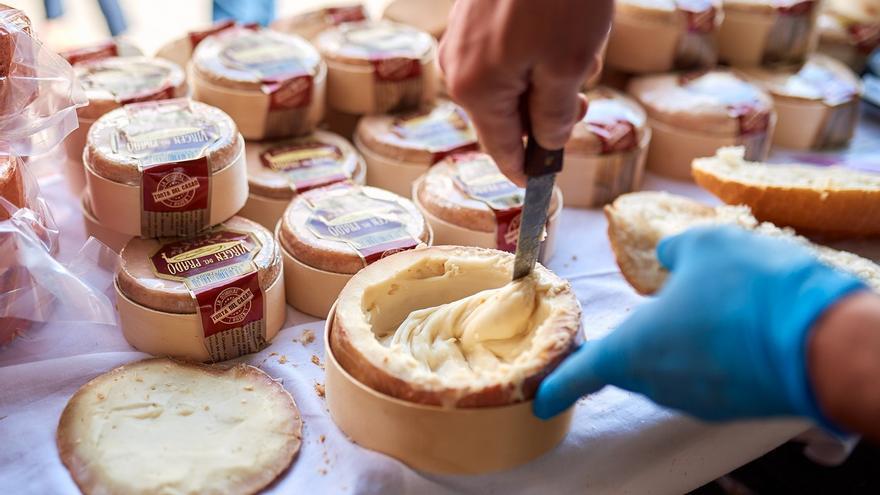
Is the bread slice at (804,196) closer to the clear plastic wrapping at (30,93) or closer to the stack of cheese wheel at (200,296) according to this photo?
the stack of cheese wheel at (200,296)

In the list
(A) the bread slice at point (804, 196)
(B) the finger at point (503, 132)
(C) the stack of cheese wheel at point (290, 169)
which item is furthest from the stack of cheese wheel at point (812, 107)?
(B) the finger at point (503, 132)

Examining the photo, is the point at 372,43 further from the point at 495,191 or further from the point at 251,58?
the point at 495,191

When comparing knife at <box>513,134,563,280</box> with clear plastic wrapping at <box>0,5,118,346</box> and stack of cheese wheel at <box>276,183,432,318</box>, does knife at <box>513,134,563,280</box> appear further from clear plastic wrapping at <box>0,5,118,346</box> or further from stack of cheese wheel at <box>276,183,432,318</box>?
clear plastic wrapping at <box>0,5,118,346</box>

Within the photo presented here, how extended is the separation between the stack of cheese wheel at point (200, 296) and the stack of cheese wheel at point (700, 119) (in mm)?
1304

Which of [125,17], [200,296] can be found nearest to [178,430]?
[200,296]

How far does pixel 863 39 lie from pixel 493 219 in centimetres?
204

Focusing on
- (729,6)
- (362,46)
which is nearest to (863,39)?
(729,6)

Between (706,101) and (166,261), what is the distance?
63.8 inches

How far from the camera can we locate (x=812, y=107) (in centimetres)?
254

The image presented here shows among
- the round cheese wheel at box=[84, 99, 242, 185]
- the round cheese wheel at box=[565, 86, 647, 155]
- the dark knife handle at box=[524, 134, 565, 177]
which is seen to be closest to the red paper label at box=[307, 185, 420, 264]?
the round cheese wheel at box=[84, 99, 242, 185]

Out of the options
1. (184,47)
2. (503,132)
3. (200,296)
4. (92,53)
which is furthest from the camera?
(184,47)

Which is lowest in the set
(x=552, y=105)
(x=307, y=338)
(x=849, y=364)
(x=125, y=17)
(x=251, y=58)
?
(x=125, y=17)

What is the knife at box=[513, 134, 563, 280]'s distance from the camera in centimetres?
127

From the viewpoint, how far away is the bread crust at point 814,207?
1881 mm
